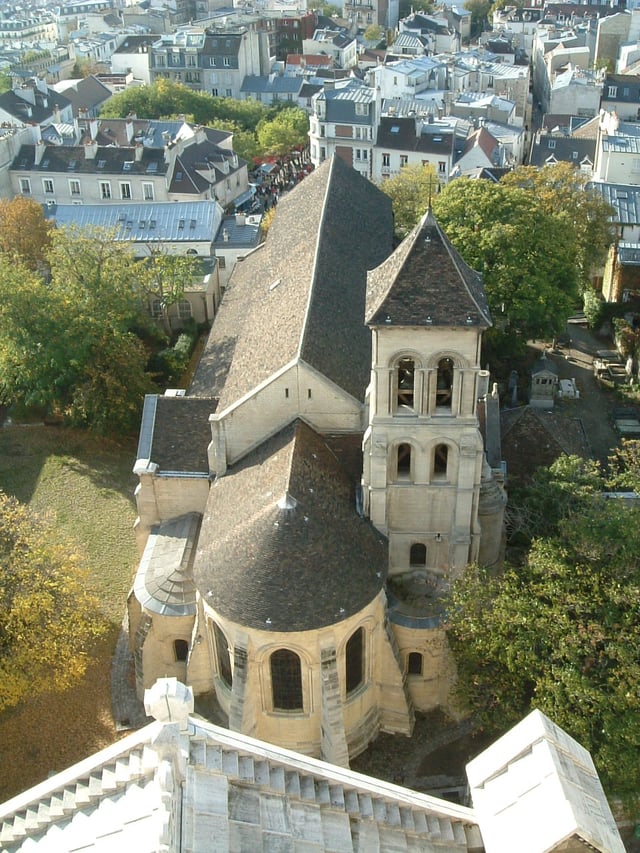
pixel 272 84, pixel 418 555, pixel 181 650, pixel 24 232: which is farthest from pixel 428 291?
pixel 272 84

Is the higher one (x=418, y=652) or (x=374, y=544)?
(x=374, y=544)

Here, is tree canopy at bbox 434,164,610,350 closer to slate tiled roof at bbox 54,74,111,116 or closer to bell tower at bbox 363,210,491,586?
bell tower at bbox 363,210,491,586

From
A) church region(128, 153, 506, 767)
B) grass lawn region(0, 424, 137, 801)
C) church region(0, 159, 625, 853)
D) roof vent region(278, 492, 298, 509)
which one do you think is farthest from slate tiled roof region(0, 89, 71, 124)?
roof vent region(278, 492, 298, 509)

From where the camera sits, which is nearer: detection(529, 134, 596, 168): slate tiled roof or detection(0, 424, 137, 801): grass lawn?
detection(0, 424, 137, 801): grass lawn

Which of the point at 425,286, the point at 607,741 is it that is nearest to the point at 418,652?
the point at 607,741

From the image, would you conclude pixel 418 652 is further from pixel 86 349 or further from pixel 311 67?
pixel 311 67
